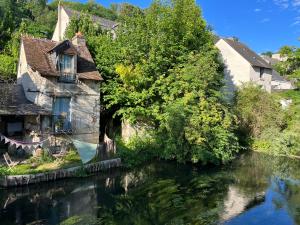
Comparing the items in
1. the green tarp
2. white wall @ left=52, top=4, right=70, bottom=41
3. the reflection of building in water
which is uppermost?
white wall @ left=52, top=4, right=70, bottom=41

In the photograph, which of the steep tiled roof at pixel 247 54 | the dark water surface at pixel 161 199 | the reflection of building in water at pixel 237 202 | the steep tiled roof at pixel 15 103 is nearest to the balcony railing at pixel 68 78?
the steep tiled roof at pixel 15 103

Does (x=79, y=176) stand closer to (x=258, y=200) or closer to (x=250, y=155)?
(x=258, y=200)

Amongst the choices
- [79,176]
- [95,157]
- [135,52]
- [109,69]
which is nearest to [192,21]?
[135,52]

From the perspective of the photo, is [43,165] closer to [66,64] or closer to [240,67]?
[66,64]

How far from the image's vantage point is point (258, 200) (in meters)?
19.9

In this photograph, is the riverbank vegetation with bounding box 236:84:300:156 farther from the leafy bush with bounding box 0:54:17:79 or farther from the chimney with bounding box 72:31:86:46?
the leafy bush with bounding box 0:54:17:79

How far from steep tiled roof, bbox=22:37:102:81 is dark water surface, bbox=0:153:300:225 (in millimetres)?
8921

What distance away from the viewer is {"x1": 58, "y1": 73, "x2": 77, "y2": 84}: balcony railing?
25842mm

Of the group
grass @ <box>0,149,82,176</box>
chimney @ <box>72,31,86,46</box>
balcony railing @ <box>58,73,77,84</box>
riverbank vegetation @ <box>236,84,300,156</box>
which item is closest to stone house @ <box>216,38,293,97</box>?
riverbank vegetation @ <box>236,84,300,156</box>

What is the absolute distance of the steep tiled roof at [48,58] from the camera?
25.3 metres

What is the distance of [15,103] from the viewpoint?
2423 centimetres

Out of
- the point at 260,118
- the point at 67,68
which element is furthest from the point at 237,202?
the point at 260,118

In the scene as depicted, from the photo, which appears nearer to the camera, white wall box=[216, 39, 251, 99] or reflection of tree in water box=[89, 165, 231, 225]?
reflection of tree in water box=[89, 165, 231, 225]

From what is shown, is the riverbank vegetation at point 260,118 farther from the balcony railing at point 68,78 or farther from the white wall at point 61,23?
the white wall at point 61,23
